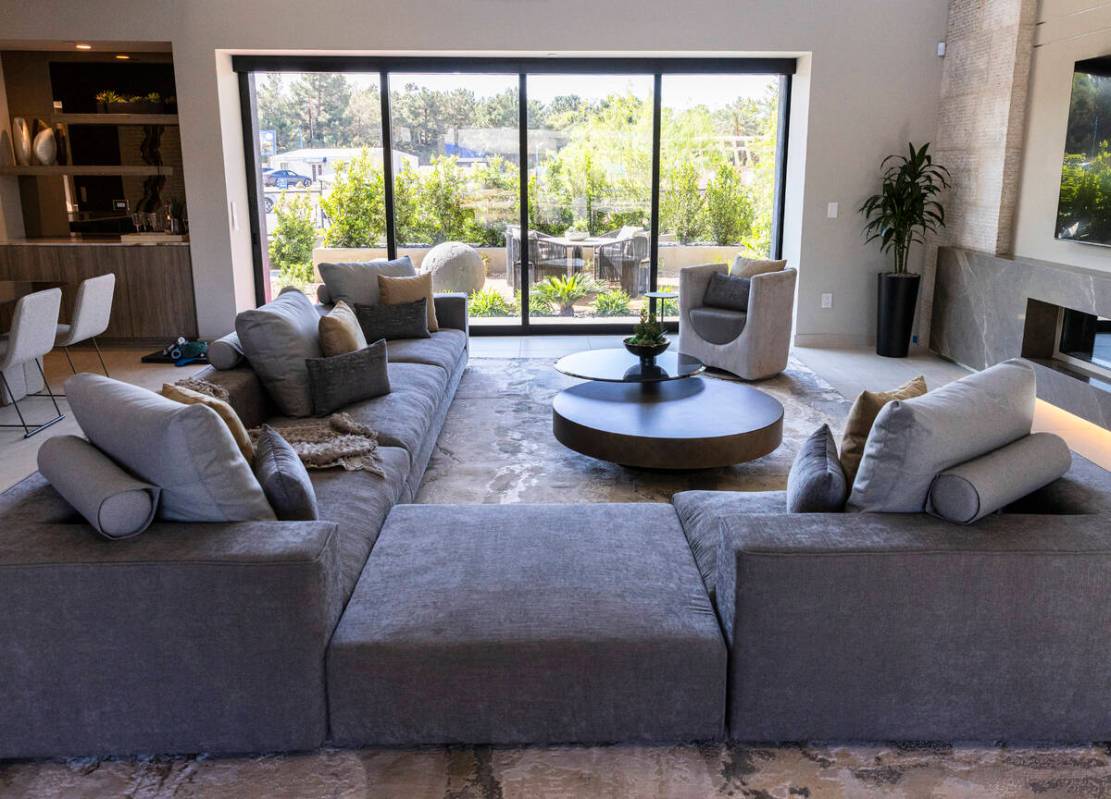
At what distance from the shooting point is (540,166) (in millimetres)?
7695

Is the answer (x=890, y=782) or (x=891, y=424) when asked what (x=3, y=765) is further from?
(x=891, y=424)

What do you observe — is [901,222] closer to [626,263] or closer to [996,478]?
[626,263]

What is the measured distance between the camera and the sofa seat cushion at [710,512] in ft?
8.49

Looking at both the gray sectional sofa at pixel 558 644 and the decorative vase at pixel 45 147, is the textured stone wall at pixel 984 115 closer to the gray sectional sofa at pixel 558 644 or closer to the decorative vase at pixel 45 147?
the gray sectional sofa at pixel 558 644

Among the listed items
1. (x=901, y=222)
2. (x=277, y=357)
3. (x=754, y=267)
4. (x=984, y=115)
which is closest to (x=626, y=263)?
(x=754, y=267)

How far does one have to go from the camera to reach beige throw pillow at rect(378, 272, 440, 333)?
582 centimetres

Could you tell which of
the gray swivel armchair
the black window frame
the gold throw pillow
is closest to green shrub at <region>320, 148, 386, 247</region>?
the black window frame

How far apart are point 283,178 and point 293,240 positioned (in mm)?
522

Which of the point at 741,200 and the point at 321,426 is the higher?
the point at 741,200

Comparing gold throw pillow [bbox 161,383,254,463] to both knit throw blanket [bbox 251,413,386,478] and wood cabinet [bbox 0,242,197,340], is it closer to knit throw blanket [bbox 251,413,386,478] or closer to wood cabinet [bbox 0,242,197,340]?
knit throw blanket [bbox 251,413,386,478]

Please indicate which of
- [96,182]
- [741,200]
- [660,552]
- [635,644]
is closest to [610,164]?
[741,200]

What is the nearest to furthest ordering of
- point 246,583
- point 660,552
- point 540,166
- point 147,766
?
point 246,583, point 147,766, point 660,552, point 540,166

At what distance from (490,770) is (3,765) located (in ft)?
4.00

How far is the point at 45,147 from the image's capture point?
7.32 m
